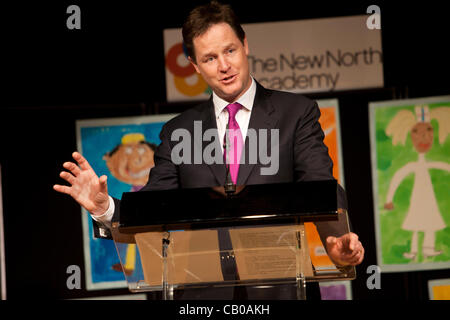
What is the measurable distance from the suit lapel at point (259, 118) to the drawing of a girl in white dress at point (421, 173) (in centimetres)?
217

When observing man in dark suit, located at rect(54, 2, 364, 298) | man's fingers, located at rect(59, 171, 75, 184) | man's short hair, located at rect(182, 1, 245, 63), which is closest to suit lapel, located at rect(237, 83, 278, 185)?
man in dark suit, located at rect(54, 2, 364, 298)

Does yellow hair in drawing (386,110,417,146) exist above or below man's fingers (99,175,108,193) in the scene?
above

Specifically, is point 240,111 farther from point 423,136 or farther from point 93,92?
point 423,136

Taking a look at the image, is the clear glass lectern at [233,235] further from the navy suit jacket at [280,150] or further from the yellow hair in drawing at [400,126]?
the yellow hair in drawing at [400,126]

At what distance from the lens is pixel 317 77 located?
171 inches

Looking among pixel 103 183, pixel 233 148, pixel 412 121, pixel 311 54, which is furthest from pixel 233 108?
pixel 412 121

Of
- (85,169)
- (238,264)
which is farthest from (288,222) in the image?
(85,169)

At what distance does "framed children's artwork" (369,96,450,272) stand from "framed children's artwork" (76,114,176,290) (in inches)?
59.6

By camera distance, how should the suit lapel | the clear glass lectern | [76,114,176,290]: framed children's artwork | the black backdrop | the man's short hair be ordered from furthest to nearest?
1. [76,114,176,290]: framed children's artwork
2. the black backdrop
3. the man's short hair
4. the suit lapel
5. the clear glass lectern

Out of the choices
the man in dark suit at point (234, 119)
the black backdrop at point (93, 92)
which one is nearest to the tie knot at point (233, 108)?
the man in dark suit at point (234, 119)

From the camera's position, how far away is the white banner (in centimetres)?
430

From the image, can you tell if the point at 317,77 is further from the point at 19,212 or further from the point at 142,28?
the point at 19,212

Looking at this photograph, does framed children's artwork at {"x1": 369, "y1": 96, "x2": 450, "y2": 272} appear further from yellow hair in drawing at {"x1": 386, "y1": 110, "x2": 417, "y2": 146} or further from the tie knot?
the tie knot

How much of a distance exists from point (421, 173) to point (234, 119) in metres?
2.37
